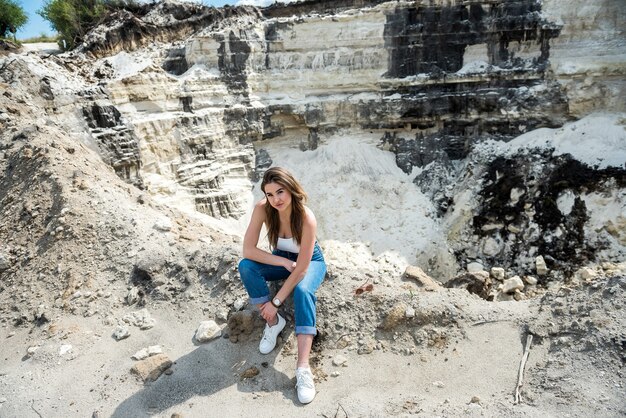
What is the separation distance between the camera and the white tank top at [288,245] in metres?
3.52

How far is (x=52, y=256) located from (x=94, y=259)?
1.73 ft

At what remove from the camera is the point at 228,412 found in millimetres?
2971

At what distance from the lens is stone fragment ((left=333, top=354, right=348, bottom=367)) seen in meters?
3.35

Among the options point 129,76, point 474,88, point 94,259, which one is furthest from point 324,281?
point 474,88

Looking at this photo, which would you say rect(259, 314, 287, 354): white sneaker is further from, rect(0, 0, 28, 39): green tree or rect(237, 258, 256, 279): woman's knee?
rect(0, 0, 28, 39): green tree

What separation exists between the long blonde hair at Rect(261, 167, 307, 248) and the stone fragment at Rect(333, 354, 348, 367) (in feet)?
3.45

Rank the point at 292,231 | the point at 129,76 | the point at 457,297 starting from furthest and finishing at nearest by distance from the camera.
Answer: the point at 129,76 < the point at 457,297 < the point at 292,231

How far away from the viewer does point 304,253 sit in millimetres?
3273

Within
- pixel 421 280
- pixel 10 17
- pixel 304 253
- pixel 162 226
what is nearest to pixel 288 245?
pixel 304 253

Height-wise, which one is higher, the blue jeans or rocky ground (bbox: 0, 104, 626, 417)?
the blue jeans

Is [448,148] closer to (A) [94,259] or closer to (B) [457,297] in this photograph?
(B) [457,297]

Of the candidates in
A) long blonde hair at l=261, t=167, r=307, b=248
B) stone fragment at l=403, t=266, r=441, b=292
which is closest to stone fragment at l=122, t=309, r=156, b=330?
long blonde hair at l=261, t=167, r=307, b=248

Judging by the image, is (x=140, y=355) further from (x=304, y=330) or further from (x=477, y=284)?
(x=477, y=284)

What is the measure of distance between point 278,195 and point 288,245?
23.0 inches
